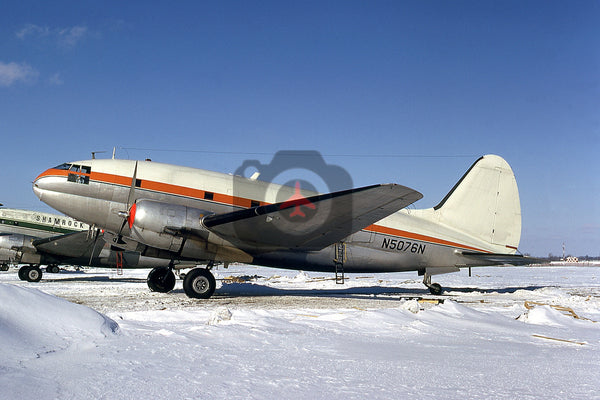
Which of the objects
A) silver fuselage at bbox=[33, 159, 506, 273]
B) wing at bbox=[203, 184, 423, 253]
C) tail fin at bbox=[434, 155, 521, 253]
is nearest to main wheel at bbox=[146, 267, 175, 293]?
silver fuselage at bbox=[33, 159, 506, 273]

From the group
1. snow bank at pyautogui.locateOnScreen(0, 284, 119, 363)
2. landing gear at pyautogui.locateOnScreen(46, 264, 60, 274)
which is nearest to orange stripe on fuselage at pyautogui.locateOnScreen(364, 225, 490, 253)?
snow bank at pyautogui.locateOnScreen(0, 284, 119, 363)

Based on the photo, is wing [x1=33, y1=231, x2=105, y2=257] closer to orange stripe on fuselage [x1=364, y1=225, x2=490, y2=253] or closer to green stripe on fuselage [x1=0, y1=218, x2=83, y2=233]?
green stripe on fuselage [x1=0, y1=218, x2=83, y2=233]

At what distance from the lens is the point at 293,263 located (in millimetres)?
13992

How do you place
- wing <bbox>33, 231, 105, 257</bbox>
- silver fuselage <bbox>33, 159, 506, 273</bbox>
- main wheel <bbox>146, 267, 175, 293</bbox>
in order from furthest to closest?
wing <bbox>33, 231, 105, 257</bbox> < main wheel <bbox>146, 267, 175, 293</bbox> < silver fuselage <bbox>33, 159, 506, 273</bbox>

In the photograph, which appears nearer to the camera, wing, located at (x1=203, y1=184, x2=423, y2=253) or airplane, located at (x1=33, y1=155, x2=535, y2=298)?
wing, located at (x1=203, y1=184, x2=423, y2=253)

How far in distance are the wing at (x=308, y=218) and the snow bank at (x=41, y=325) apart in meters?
6.20

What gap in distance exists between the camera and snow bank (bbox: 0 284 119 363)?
366 centimetres

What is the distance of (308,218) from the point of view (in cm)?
1165

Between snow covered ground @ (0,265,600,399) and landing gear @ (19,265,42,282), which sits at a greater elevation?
landing gear @ (19,265,42,282)

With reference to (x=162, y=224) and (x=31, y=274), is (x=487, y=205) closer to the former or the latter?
(x=162, y=224)

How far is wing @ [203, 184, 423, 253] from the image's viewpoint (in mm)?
10727

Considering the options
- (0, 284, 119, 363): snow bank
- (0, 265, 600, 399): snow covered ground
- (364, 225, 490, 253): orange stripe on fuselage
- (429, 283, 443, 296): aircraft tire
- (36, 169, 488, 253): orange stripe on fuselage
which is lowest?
(0, 265, 600, 399): snow covered ground

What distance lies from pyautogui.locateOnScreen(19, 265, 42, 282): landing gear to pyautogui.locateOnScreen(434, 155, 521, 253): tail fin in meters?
19.6

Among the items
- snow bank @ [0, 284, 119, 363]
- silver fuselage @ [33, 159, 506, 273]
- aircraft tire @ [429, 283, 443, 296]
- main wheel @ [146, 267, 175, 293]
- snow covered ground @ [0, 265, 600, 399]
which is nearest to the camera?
snow covered ground @ [0, 265, 600, 399]
